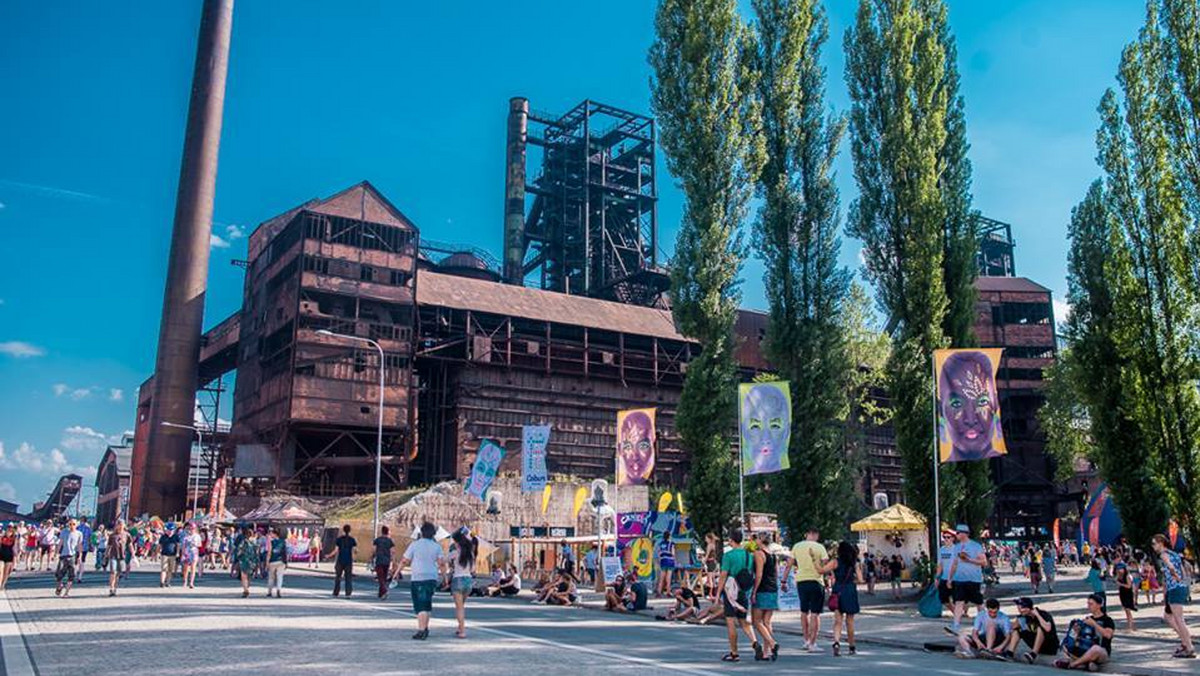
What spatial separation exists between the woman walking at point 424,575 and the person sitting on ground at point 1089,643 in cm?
895

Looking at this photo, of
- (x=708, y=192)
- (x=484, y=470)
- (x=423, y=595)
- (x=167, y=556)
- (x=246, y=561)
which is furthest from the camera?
(x=484, y=470)

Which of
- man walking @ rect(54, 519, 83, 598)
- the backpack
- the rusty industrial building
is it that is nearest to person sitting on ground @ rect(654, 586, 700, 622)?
the backpack

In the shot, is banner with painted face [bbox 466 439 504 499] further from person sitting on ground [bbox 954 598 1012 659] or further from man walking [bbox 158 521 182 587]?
person sitting on ground [bbox 954 598 1012 659]

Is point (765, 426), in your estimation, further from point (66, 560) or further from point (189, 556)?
point (66, 560)

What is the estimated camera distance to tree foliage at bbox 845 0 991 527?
25250 mm

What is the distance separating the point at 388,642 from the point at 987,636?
28.8ft

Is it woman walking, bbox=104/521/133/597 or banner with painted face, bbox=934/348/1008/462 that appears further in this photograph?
woman walking, bbox=104/521/133/597

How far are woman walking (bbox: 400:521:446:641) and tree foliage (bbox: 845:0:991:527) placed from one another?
632 inches

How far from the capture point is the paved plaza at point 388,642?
1055cm

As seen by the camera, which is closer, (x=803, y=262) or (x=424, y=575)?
(x=424, y=575)

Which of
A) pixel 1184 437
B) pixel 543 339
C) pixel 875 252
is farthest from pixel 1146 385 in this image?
pixel 543 339

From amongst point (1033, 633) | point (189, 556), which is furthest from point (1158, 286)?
Answer: point (189, 556)

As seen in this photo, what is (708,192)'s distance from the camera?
27297 mm

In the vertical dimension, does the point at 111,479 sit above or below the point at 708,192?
below
